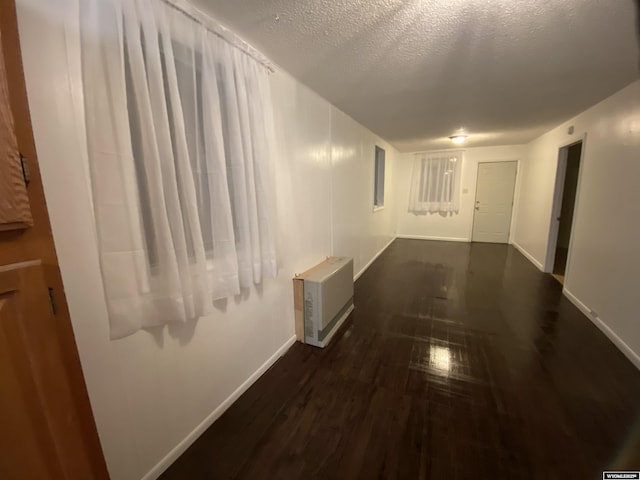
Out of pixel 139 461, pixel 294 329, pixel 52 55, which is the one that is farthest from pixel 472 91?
pixel 139 461

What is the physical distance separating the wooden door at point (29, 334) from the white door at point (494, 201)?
7.26 m

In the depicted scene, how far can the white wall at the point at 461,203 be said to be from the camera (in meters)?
5.99

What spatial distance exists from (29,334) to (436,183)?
280 inches

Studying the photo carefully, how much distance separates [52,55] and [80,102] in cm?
14

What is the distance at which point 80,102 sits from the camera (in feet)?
3.12

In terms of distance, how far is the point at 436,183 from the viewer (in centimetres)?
656

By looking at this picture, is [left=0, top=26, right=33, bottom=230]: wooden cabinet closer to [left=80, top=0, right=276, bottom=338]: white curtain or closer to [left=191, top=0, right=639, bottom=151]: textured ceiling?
[left=80, top=0, right=276, bottom=338]: white curtain

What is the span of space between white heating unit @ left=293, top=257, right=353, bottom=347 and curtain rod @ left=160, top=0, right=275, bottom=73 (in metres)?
1.67

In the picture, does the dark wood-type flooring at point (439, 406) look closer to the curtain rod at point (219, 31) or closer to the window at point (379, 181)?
the curtain rod at point (219, 31)

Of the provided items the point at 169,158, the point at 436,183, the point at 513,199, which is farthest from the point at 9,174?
the point at 513,199

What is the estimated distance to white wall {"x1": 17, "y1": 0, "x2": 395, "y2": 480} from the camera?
35.1 inches

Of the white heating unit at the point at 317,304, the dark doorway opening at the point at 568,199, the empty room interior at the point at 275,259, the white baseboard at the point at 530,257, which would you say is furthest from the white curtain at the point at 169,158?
the dark doorway opening at the point at 568,199

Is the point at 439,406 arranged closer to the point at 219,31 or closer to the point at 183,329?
the point at 183,329

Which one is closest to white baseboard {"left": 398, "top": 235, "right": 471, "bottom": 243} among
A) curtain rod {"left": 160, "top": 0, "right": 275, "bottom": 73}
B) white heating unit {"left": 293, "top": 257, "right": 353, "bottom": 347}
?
white heating unit {"left": 293, "top": 257, "right": 353, "bottom": 347}
